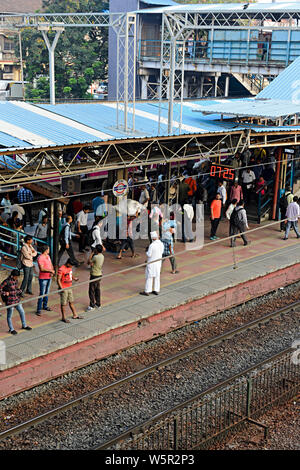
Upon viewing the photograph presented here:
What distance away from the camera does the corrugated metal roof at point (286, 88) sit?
22.0 metres

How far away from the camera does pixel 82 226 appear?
16.3 meters

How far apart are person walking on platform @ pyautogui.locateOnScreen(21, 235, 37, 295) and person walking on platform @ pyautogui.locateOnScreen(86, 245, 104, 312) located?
1219mm

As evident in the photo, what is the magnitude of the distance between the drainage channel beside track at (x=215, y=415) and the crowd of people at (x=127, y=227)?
2.42 meters

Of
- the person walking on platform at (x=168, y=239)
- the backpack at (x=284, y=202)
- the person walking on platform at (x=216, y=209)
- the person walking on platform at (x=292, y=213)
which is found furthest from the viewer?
Answer: the backpack at (x=284, y=202)

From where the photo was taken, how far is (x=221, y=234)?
750 inches

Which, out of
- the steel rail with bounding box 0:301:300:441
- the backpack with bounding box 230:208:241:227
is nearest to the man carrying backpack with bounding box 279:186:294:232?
the backpack with bounding box 230:208:241:227

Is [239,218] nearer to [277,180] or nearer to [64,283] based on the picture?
[277,180]

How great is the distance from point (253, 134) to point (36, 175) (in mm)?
7205

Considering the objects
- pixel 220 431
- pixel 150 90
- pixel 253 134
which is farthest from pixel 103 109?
pixel 150 90

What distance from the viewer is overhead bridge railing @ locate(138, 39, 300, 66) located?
38.6m

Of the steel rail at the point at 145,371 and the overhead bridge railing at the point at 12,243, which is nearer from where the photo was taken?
the steel rail at the point at 145,371

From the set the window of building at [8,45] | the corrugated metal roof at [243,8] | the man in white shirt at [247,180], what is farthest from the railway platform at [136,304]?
the window of building at [8,45]

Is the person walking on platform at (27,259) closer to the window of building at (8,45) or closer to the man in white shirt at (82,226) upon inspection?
the man in white shirt at (82,226)
